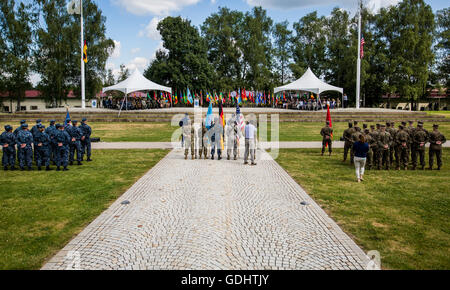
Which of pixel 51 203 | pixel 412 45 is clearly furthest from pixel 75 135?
pixel 412 45

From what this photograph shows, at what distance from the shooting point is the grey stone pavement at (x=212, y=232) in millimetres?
5051

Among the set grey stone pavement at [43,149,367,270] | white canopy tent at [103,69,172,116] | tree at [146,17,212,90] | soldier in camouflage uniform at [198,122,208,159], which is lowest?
grey stone pavement at [43,149,367,270]

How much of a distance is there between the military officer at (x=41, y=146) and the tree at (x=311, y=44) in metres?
46.5

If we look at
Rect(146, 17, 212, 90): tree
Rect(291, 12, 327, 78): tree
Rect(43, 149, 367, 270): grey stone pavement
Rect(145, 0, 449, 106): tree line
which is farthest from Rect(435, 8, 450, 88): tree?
Rect(43, 149, 367, 270): grey stone pavement

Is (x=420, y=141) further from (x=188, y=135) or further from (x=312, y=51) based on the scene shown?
(x=312, y=51)

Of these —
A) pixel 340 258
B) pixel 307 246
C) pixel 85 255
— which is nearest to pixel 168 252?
pixel 85 255

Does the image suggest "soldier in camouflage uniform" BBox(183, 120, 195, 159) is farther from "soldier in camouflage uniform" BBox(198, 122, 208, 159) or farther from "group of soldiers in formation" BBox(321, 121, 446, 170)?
"group of soldiers in formation" BBox(321, 121, 446, 170)

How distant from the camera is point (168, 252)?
5.33m

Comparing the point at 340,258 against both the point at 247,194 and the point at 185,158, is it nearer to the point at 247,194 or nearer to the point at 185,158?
the point at 247,194

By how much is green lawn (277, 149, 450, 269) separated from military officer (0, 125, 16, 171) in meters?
9.93

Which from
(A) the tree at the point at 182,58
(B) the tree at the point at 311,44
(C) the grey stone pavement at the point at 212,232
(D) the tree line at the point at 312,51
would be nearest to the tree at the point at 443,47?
(D) the tree line at the point at 312,51

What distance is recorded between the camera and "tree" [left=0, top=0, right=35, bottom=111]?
135ft

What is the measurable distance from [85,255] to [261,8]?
2285 inches
